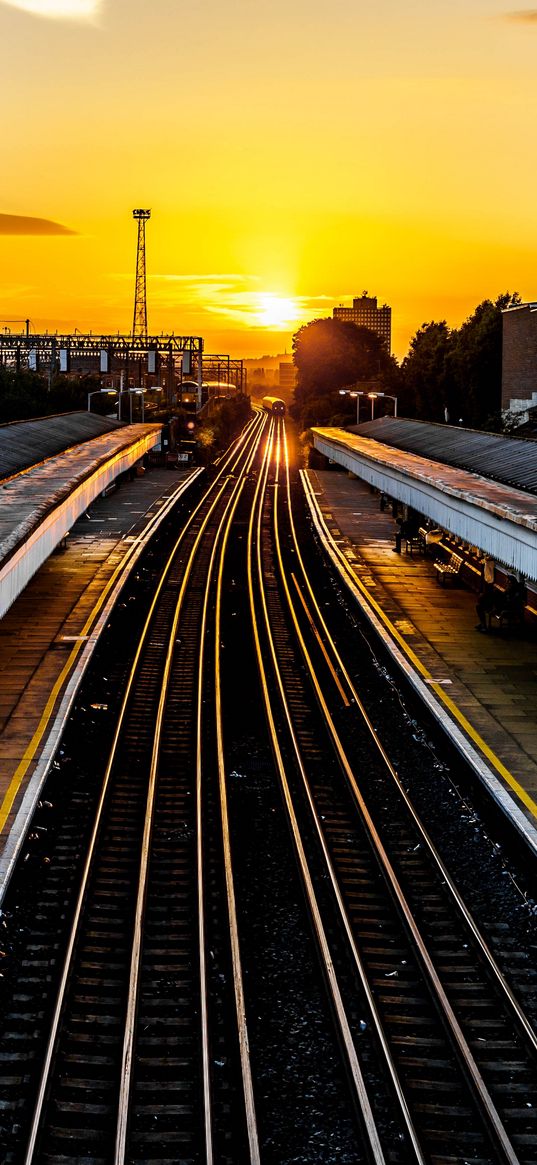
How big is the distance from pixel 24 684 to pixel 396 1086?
1187 centimetres

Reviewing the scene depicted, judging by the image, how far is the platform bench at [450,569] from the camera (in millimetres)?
28875

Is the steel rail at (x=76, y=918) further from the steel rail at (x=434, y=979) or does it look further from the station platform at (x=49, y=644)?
the steel rail at (x=434, y=979)

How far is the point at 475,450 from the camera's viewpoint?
31.5 metres

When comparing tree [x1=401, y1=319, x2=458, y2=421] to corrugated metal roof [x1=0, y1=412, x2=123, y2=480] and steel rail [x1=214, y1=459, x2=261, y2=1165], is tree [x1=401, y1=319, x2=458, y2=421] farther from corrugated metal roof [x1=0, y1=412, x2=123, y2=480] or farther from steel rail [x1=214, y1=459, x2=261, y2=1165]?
steel rail [x1=214, y1=459, x2=261, y2=1165]

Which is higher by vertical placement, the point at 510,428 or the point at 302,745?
the point at 510,428

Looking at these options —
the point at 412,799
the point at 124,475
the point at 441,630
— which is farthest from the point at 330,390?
the point at 412,799

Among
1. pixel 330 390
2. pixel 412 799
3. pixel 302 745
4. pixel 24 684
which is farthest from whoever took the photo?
pixel 330 390

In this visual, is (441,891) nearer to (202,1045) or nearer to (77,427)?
(202,1045)

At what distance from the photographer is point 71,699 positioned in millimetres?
17375

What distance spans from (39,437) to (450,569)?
653 inches

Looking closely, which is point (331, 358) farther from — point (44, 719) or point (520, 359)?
point (44, 719)

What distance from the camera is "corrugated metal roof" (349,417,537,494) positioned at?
24.9 m

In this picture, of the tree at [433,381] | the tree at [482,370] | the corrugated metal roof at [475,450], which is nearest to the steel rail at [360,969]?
the corrugated metal roof at [475,450]

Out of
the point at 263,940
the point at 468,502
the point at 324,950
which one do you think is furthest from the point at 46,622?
the point at 324,950
